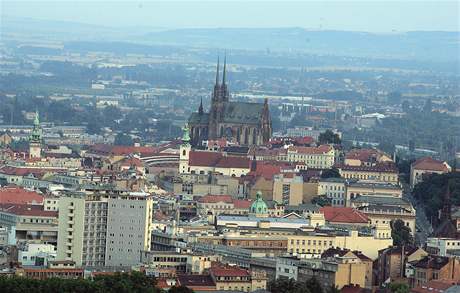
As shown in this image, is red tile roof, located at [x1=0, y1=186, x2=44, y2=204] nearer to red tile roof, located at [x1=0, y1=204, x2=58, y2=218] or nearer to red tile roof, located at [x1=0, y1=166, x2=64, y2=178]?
red tile roof, located at [x1=0, y1=204, x2=58, y2=218]

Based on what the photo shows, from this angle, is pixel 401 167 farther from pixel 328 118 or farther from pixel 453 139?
pixel 328 118

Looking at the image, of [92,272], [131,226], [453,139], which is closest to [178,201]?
[131,226]

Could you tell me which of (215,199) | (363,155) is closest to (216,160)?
(363,155)

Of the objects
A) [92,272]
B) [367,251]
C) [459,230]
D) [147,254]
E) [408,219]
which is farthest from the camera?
[408,219]

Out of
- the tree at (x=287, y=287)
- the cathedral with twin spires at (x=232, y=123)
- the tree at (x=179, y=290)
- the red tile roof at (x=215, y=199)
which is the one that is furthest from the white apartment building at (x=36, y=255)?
the cathedral with twin spires at (x=232, y=123)

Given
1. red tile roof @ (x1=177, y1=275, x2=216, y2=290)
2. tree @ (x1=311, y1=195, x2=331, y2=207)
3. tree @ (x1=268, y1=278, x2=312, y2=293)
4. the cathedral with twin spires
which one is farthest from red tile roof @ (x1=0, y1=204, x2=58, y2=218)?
the cathedral with twin spires

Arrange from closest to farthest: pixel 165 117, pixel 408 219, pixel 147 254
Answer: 1. pixel 147 254
2. pixel 408 219
3. pixel 165 117

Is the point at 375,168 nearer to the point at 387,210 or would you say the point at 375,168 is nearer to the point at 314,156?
the point at 314,156

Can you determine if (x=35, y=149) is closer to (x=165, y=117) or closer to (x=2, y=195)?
(x=2, y=195)

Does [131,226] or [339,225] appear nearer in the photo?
[131,226]
